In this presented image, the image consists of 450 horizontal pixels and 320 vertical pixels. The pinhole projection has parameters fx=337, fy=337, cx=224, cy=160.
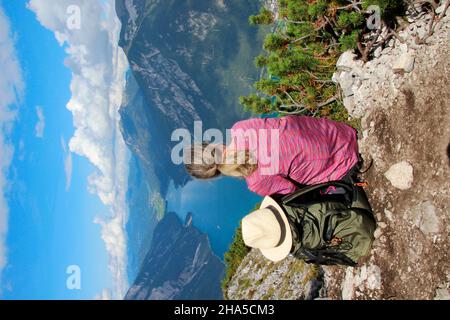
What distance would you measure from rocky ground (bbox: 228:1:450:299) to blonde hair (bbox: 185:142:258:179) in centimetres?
173

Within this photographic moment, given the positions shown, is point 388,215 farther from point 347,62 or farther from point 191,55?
point 191,55

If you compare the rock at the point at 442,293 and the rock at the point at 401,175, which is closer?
the rock at the point at 442,293

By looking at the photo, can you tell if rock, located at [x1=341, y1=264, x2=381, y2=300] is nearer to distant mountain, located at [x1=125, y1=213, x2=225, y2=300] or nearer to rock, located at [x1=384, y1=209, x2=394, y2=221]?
rock, located at [x1=384, y1=209, x2=394, y2=221]

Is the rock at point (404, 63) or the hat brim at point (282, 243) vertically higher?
the rock at point (404, 63)

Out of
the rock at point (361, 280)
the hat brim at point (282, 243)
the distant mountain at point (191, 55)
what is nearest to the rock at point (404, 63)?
the hat brim at point (282, 243)

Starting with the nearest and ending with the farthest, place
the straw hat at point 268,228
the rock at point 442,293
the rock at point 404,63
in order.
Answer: the rock at point 442,293
the straw hat at point 268,228
the rock at point 404,63

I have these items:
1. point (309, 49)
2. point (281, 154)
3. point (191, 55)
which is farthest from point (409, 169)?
point (191, 55)

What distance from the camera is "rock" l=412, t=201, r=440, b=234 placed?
3.18 meters

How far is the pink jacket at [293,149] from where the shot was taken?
3.28m

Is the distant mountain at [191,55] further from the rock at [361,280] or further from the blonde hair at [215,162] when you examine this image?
the blonde hair at [215,162]

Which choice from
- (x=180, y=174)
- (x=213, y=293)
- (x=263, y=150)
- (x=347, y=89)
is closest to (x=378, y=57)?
(x=347, y=89)

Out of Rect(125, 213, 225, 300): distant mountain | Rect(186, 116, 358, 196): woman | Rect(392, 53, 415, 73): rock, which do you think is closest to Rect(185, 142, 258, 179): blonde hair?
Rect(186, 116, 358, 196): woman

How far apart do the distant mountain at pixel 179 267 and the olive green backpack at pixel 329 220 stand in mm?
114936

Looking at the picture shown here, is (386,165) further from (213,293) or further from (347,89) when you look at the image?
(213,293)
